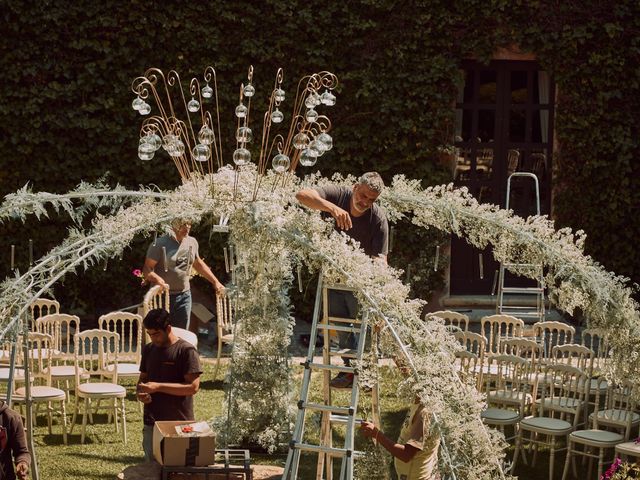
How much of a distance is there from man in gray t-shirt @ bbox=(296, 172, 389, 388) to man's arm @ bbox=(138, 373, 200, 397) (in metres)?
1.04

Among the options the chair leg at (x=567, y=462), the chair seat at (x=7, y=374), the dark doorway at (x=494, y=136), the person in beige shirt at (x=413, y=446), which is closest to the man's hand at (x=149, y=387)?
the person in beige shirt at (x=413, y=446)

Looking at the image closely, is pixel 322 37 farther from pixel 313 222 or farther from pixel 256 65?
pixel 313 222

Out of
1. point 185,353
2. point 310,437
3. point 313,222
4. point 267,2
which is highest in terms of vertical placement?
point 267,2

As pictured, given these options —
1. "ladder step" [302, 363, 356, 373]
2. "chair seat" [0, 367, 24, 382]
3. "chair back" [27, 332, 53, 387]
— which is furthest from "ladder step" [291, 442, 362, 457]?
"chair seat" [0, 367, 24, 382]

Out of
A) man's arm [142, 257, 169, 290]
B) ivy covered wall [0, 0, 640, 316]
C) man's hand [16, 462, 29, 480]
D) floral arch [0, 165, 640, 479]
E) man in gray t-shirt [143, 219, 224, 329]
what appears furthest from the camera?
ivy covered wall [0, 0, 640, 316]

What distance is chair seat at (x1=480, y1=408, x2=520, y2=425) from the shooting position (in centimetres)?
982

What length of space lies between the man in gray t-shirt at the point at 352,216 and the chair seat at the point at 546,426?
170cm

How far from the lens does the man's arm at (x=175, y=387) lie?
324 inches

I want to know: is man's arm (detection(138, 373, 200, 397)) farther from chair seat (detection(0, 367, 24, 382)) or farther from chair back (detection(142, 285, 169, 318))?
chair back (detection(142, 285, 169, 318))

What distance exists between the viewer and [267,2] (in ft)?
46.8

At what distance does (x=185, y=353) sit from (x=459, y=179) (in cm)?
754

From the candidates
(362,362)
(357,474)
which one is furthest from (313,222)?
(357,474)

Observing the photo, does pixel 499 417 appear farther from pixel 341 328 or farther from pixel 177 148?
pixel 177 148

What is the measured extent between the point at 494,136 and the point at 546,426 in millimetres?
6297
